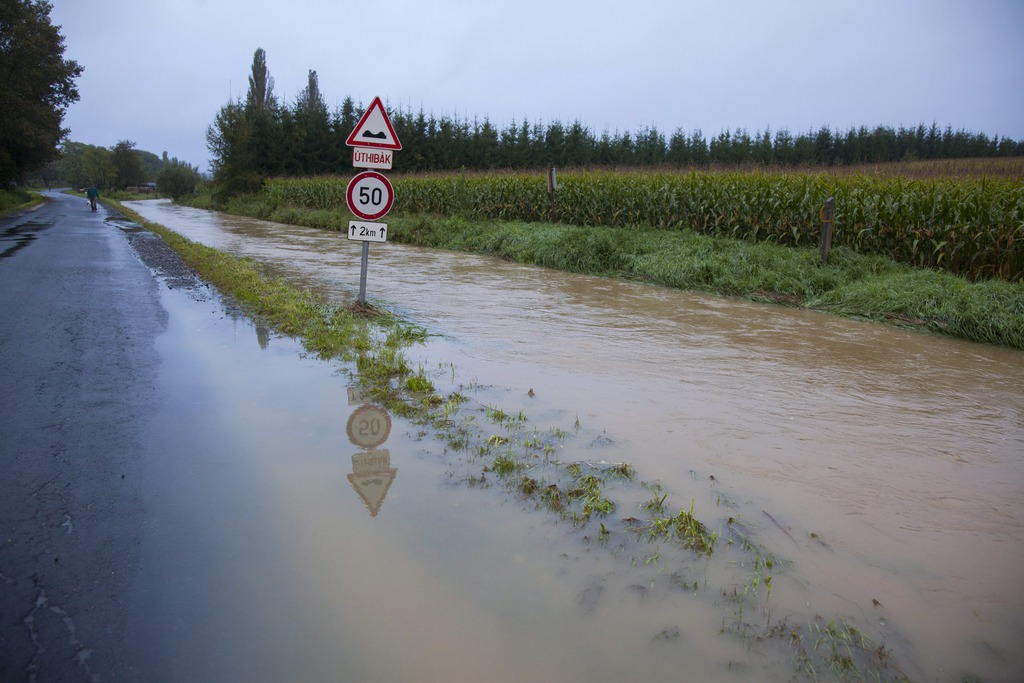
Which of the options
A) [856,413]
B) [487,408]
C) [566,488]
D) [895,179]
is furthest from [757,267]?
[566,488]

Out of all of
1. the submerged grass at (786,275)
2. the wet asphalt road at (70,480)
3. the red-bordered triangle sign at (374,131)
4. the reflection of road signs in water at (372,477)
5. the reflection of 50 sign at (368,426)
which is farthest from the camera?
the submerged grass at (786,275)

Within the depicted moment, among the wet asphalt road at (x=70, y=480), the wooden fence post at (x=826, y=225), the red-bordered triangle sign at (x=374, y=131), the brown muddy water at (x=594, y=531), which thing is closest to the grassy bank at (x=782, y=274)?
the wooden fence post at (x=826, y=225)

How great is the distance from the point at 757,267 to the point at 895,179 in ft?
13.5

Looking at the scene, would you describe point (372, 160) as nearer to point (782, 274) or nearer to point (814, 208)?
point (782, 274)

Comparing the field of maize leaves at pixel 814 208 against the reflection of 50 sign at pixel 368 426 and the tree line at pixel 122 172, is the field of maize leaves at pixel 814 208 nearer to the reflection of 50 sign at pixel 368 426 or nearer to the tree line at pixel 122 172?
the reflection of 50 sign at pixel 368 426

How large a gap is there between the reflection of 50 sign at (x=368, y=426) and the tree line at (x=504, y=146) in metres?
32.2

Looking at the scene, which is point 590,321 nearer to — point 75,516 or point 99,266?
point 75,516

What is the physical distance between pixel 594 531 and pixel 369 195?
598 centimetres

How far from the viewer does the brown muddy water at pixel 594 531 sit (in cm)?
254

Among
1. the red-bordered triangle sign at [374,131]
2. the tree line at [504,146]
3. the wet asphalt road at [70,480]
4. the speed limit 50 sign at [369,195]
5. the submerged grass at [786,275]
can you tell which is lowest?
the wet asphalt road at [70,480]

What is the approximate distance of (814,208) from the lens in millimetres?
13672

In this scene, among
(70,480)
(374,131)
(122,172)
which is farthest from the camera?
(122,172)

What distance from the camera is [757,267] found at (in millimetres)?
12227

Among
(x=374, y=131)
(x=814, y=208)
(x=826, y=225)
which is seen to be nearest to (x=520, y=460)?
(x=374, y=131)
